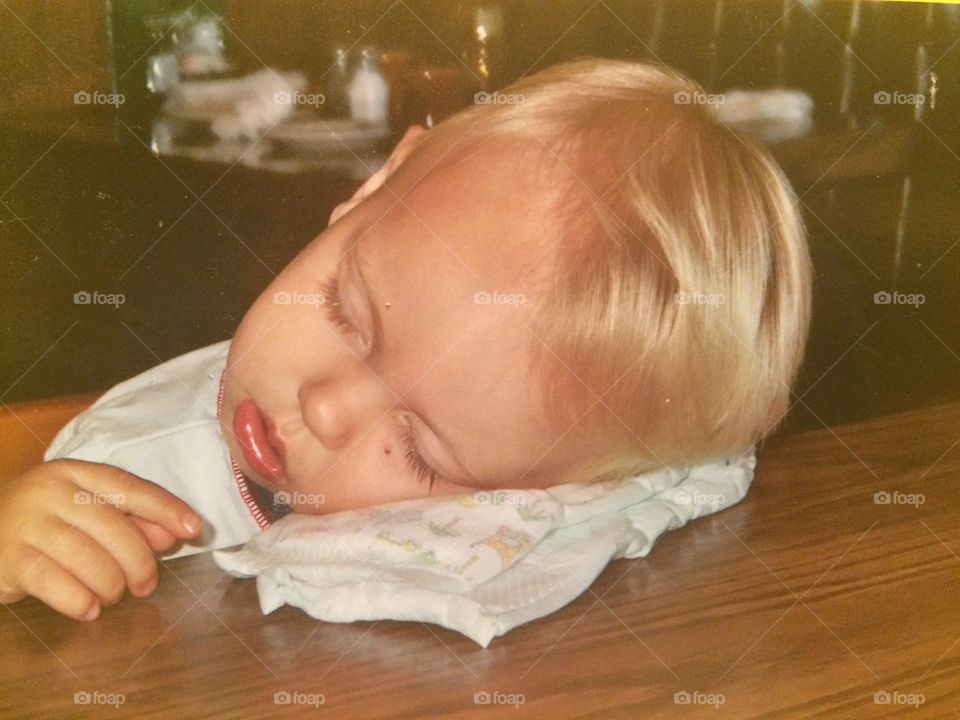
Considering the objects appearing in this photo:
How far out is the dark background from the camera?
73 centimetres

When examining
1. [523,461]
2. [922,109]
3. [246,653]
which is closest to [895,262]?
[922,109]

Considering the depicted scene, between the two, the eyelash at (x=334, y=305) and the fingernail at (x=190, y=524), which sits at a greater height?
the eyelash at (x=334, y=305)

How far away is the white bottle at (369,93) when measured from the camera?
2.47 feet

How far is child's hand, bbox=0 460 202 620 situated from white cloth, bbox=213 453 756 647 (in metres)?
0.05

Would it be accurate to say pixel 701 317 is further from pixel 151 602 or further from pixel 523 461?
pixel 151 602

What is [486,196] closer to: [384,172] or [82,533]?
[384,172]

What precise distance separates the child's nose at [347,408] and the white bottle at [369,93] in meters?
0.21

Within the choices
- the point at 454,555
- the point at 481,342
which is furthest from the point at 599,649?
the point at 481,342

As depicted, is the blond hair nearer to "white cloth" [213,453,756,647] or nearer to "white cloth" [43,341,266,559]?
"white cloth" [213,453,756,647]

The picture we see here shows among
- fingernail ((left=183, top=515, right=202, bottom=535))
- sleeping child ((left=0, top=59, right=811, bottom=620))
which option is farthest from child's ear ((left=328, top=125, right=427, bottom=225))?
fingernail ((left=183, top=515, right=202, bottom=535))

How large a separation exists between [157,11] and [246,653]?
0.47 meters

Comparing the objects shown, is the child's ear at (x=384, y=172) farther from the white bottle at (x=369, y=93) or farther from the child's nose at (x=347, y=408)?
the child's nose at (x=347, y=408)

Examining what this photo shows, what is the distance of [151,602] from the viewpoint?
610mm

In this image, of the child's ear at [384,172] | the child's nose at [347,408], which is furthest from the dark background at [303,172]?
the child's nose at [347,408]
